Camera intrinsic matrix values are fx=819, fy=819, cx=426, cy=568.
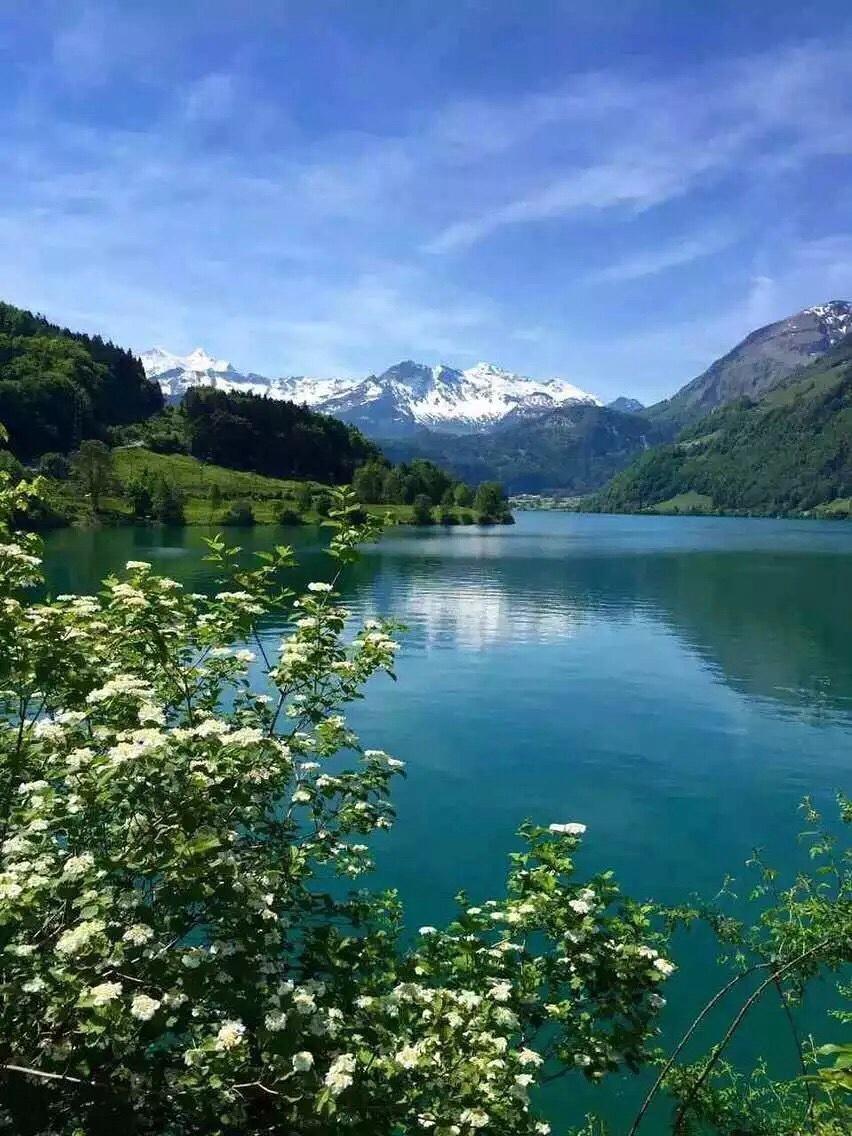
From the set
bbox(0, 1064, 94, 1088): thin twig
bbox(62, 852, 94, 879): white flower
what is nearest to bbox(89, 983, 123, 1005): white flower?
bbox(0, 1064, 94, 1088): thin twig

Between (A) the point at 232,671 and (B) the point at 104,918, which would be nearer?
(B) the point at 104,918

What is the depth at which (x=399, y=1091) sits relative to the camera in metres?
6.99

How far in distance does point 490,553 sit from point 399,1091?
144m

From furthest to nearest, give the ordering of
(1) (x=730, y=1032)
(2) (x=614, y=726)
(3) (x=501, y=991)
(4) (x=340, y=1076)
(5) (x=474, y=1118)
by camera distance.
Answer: (2) (x=614, y=726), (1) (x=730, y=1032), (3) (x=501, y=991), (5) (x=474, y=1118), (4) (x=340, y=1076)

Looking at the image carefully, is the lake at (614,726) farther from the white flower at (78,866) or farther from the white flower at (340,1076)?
the white flower at (78,866)

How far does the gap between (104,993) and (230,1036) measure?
3.33ft

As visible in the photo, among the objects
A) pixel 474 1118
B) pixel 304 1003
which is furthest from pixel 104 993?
pixel 474 1118

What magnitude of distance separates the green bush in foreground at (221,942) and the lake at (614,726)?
8.07 m

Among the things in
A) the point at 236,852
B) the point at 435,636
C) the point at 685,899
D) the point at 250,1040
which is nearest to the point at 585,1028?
the point at 250,1040

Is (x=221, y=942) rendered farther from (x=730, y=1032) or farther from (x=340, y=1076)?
(x=730, y=1032)

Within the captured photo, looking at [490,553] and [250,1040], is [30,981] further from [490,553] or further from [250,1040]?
[490,553]

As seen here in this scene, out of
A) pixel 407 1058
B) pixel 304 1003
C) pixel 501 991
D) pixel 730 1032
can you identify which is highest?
pixel 304 1003

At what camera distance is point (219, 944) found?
22.2ft

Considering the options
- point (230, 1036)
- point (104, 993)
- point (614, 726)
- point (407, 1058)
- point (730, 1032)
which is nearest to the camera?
point (104, 993)
